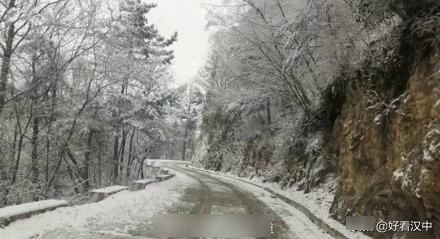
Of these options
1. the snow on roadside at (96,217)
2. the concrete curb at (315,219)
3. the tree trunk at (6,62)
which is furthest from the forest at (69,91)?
the concrete curb at (315,219)

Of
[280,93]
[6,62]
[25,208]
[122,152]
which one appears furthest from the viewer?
[122,152]

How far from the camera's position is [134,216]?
10.1m

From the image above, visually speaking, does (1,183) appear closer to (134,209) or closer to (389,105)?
(134,209)

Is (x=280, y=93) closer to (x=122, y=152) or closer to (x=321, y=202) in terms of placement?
(x=321, y=202)

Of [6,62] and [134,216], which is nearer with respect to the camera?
[134,216]

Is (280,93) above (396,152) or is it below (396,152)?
above

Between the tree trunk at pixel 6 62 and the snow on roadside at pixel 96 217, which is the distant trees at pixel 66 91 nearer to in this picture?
the tree trunk at pixel 6 62

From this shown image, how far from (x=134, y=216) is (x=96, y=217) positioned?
1.09 metres

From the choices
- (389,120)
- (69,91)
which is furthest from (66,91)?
(389,120)

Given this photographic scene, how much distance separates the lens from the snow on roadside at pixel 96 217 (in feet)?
24.2

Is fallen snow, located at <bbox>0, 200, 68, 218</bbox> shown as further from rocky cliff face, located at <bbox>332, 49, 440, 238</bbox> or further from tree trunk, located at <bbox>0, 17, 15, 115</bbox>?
rocky cliff face, located at <bbox>332, 49, 440, 238</bbox>

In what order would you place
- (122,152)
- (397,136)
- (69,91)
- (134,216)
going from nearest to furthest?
(397,136) → (134,216) → (69,91) → (122,152)

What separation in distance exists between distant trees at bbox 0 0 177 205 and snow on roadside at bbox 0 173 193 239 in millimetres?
4033

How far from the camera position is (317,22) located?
46.1 feet
